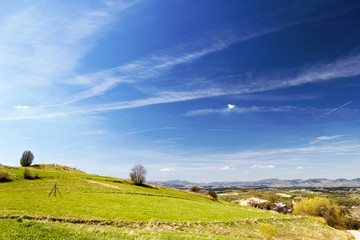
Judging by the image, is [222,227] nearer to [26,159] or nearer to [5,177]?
[5,177]

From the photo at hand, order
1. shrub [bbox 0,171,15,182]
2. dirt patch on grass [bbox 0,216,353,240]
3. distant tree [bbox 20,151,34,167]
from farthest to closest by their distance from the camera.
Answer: distant tree [bbox 20,151,34,167] < shrub [bbox 0,171,15,182] < dirt patch on grass [bbox 0,216,353,240]

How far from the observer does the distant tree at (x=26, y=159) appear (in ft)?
230

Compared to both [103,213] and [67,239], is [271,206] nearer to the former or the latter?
[103,213]

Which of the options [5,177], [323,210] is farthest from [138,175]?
[323,210]

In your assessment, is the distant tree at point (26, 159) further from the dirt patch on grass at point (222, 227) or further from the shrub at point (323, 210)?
the shrub at point (323, 210)

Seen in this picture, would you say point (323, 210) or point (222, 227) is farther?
point (323, 210)

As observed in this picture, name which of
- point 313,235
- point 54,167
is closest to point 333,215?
point 313,235

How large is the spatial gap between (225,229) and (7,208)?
26.2 metres

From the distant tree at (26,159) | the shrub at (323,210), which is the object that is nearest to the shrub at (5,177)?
the distant tree at (26,159)

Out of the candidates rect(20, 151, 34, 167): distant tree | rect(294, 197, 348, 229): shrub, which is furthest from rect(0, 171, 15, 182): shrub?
rect(294, 197, 348, 229): shrub

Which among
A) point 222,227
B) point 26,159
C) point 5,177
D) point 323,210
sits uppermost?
point 26,159

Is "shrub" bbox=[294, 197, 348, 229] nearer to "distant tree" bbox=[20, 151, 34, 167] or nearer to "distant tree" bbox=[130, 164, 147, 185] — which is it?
"distant tree" bbox=[130, 164, 147, 185]

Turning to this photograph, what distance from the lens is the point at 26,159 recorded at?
232 feet

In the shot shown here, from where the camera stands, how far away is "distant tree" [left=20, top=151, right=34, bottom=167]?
7013cm
